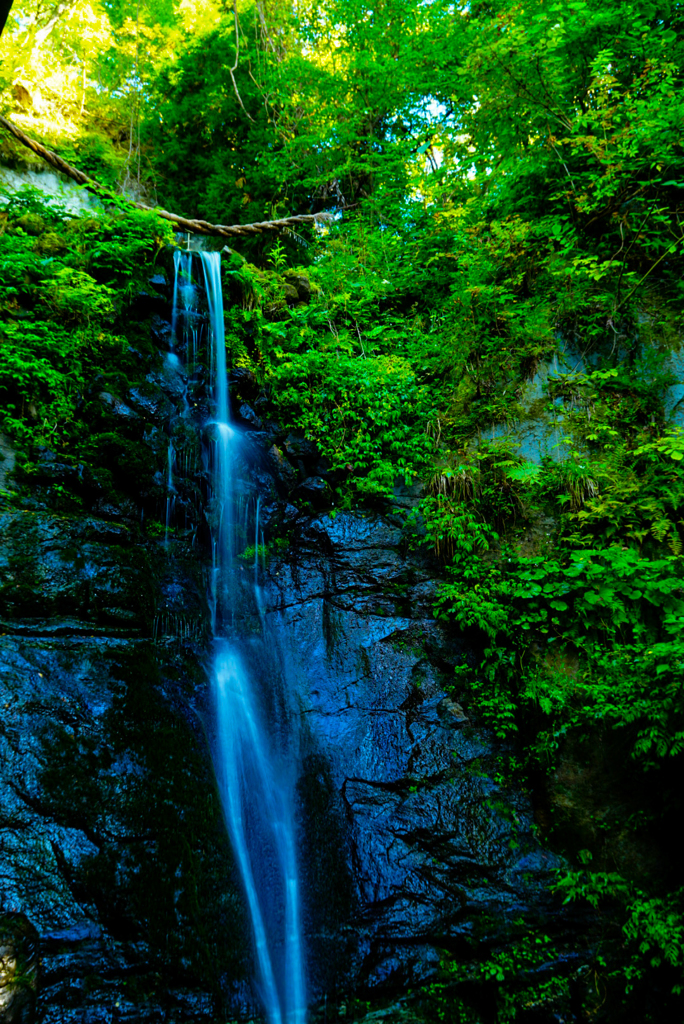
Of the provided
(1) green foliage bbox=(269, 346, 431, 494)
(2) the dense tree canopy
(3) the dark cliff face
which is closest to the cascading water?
(3) the dark cliff face

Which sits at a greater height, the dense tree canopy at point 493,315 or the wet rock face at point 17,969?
the dense tree canopy at point 493,315

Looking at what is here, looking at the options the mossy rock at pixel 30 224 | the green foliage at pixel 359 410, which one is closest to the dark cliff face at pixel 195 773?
the green foliage at pixel 359 410

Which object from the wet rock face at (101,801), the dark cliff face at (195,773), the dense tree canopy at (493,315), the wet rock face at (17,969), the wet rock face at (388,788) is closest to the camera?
the wet rock face at (17,969)

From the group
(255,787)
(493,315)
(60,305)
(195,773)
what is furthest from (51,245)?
(255,787)

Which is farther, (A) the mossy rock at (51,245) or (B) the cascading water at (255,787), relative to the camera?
(A) the mossy rock at (51,245)

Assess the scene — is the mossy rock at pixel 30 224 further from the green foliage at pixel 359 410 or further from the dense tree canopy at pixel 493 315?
the green foliage at pixel 359 410

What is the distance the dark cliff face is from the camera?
3318 millimetres

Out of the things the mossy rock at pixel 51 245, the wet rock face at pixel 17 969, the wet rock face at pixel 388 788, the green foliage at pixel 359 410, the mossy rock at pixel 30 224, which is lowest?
the wet rock face at pixel 17 969

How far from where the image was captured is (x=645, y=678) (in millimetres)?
4312

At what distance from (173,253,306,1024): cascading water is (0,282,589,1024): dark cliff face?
113 millimetres

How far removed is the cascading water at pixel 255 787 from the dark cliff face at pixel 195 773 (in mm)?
113

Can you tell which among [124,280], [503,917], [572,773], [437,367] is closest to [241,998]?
[503,917]

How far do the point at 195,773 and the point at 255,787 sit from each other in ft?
1.87

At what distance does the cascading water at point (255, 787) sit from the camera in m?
3.75
